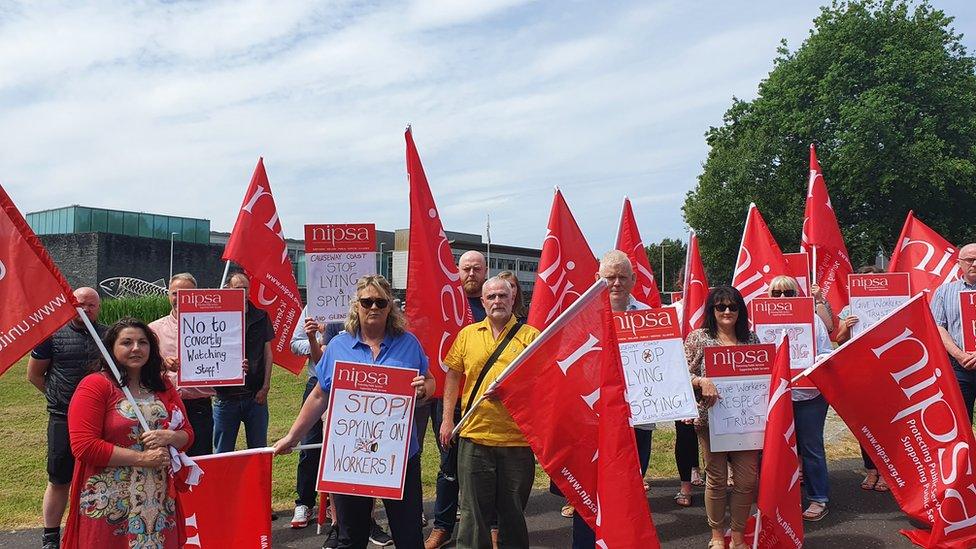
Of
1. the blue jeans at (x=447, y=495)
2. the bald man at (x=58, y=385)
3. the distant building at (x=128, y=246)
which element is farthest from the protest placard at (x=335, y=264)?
the distant building at (x=128, y=246)

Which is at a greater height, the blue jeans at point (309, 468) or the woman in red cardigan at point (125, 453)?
the woman in red cardigan at point (125, 453)

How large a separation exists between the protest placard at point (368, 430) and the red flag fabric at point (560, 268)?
2.69 metres

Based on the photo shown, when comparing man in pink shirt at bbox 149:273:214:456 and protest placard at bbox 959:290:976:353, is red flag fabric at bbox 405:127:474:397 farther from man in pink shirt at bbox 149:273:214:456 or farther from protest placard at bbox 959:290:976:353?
protest placard at bbox 959:290:976:353

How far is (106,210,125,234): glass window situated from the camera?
42594 millimetres

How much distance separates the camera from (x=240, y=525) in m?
4.69

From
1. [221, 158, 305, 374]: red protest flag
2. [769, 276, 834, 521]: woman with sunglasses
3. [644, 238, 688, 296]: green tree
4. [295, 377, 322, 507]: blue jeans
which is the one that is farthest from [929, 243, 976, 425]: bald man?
[644, 238, 688, 296]: green tree

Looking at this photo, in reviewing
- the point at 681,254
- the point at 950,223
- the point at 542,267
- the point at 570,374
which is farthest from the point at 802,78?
the point at 681,254

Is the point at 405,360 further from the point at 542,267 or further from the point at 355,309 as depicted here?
the point at 542,267

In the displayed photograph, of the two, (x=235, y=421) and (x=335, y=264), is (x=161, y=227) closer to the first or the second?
(x=235, y=421)

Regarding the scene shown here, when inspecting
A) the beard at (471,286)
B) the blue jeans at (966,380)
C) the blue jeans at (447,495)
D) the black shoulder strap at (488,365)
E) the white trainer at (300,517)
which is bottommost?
the white trainer at (300,517)

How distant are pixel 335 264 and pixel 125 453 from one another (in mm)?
2802

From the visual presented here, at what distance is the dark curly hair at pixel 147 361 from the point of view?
4.10 meters

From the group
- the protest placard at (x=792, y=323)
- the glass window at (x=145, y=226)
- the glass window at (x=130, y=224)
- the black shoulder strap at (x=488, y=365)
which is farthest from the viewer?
the glass window at (x=145, y=226)

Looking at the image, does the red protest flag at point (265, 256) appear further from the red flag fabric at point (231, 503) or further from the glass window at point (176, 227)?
the glass window at point (176, 227)
